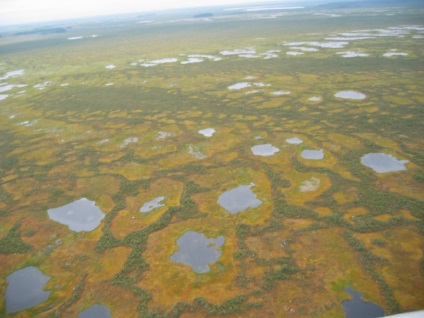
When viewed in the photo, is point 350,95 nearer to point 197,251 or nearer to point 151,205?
point 151,205

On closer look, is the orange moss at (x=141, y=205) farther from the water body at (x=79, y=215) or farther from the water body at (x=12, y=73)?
the water body at (x=12, y=73)

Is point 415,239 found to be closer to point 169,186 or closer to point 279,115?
point 169,186

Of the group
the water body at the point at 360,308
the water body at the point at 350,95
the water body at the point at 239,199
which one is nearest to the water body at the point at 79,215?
the water body at the point at 239,199

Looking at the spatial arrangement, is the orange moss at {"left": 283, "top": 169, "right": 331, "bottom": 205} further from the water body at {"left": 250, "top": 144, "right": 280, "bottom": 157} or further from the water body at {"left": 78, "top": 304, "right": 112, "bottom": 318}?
the water body at {"left": 78, "top": 304, "right": 112, "bottom": 318}

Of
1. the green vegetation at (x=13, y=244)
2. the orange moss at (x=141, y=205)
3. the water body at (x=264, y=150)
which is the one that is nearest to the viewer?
the green vegetation at (x=13, y=244)

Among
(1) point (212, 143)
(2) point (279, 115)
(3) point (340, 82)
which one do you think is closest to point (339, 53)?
(3) point (340, 82)

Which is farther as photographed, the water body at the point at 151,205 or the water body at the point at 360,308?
the water body at the point at 151,205
